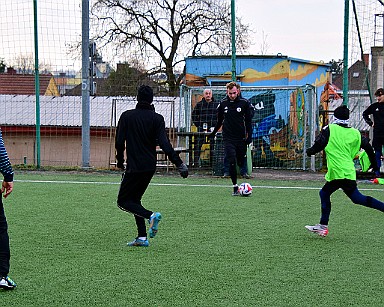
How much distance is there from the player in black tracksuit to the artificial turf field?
83 centimetres

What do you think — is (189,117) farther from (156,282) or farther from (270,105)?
(156,282)

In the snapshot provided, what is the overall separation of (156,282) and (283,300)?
1.13 m

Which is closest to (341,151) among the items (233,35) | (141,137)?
(141,137)

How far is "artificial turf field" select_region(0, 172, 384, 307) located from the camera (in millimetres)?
5594

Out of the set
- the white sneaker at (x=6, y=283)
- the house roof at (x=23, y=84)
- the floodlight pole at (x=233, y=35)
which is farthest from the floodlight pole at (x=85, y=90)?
the white sneaker at (x=6, y=283)

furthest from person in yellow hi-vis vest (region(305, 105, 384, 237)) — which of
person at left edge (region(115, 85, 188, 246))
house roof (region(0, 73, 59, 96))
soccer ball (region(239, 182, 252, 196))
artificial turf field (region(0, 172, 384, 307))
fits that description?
house roof (region(0, 73, 59, 96))

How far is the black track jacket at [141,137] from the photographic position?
7738mm

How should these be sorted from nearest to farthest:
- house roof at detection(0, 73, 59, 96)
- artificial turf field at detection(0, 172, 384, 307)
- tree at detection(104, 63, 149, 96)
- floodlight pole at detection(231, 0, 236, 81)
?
1. artificial turf field at detection(0, 172, 384, 307)
2. floodlight pole at detection(231, 0, 236, 81)
3. house roof at detection(0, 73, 59, 96)
4. tree at detection(104, 63, 149, 96)

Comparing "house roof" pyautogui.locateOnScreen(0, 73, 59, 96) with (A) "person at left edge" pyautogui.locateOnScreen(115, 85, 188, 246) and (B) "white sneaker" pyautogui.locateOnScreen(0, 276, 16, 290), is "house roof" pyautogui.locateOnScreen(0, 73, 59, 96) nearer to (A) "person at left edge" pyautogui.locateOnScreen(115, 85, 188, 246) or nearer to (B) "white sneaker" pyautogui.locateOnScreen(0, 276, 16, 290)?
(A) "person at left edge" pyautogui.locateOnScreen(115, 85, 188, 246)

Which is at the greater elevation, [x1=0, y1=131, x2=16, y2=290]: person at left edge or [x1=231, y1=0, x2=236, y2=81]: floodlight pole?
[x1=231, y1=0, x2=236, y2=81]: floodlight pole

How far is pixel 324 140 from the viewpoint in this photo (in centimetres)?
835

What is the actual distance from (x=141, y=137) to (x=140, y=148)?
119 millimetres

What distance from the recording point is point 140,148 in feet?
25.5

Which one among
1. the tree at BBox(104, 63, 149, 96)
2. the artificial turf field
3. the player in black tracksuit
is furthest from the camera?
the tree at BBox(104, 63, 149, 96)
